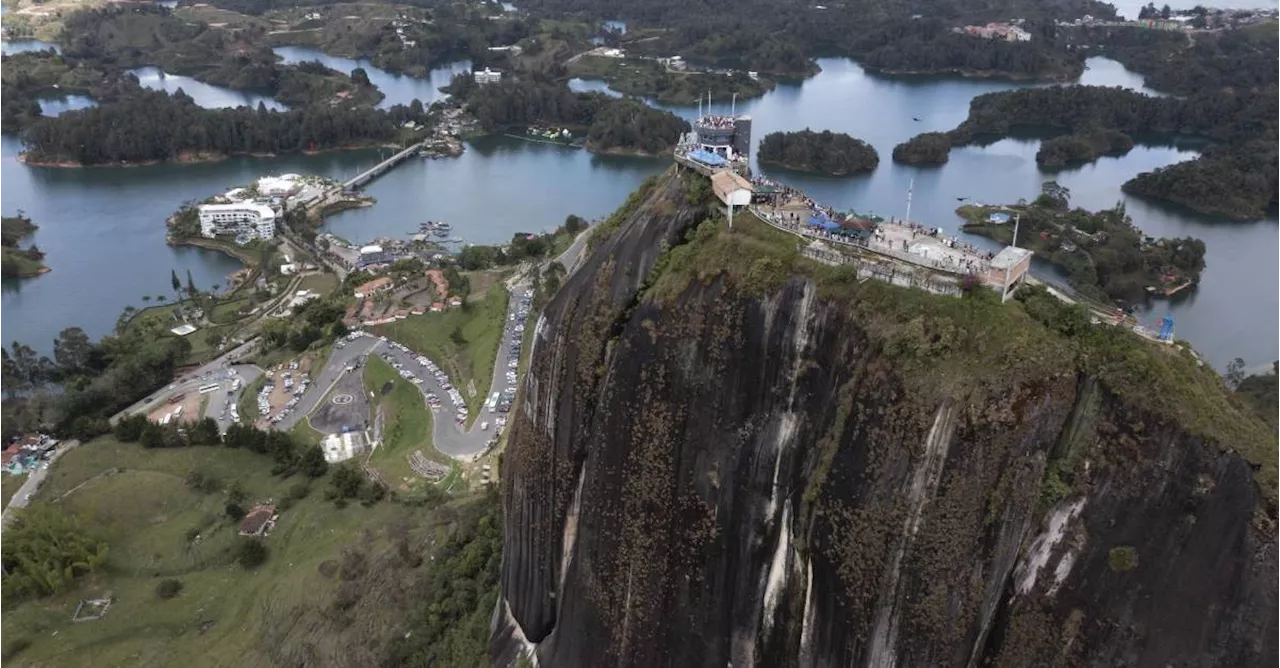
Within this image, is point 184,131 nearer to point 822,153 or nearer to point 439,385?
point 439,385

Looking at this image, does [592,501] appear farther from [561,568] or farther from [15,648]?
[15,648]

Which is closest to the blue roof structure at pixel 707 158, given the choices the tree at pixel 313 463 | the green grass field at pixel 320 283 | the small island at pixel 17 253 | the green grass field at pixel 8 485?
the tree at pixel 313 463

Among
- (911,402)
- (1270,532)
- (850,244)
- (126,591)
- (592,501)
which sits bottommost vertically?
(126,591)

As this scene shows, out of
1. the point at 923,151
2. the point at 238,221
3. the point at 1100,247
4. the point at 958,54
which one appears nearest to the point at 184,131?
the point at 238,221

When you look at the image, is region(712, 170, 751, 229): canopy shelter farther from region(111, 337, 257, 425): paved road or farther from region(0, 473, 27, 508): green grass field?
region(111, 337, 257, 425): paved road

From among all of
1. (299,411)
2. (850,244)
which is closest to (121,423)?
(299,411)

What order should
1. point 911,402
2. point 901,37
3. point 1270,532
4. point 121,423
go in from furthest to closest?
point 901,37 < point 121,423 < point 911,402 < point 1270,532

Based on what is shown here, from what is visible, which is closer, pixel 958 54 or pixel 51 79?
pixel 51 79
